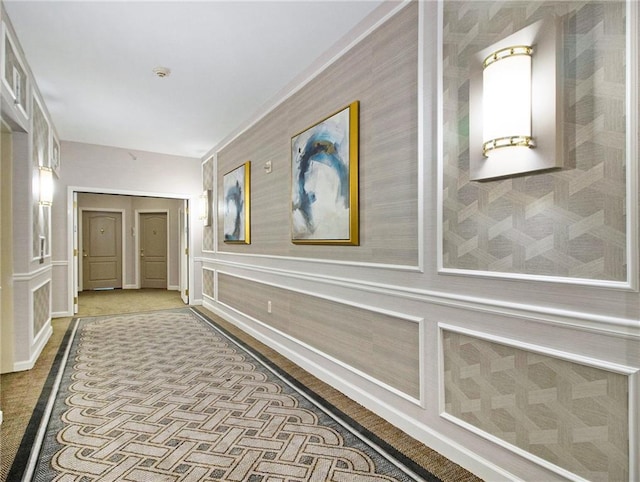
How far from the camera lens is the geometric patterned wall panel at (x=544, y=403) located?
136 cm

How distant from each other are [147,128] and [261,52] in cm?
288

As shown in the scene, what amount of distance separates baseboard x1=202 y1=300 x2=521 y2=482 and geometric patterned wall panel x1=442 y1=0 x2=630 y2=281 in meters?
0.94

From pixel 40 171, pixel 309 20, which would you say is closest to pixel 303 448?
pixel 309 20

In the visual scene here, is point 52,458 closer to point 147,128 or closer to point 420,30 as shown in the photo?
point 420,30

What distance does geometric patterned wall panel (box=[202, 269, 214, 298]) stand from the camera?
619 cm

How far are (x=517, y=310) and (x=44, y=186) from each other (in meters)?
4.65

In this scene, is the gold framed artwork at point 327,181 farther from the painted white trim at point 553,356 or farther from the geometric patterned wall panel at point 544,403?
the geometric patterned wall panel at point 544,403

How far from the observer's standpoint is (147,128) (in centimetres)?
527

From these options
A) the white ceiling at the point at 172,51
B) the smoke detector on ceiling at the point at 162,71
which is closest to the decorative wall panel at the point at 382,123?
the white ceiling at the point at 172,51

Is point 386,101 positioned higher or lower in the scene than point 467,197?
higher

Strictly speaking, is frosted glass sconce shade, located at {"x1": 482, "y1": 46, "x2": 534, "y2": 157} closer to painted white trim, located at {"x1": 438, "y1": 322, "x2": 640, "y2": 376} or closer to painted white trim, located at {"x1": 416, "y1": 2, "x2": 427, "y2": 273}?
painted white trim, located at {"x1": 416, "y1": 2, "x2": 427, "y2": 273}

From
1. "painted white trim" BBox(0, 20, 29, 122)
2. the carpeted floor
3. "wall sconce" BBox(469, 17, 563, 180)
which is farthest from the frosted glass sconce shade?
"painted white trim" BBox(0, 20, 29, 122)

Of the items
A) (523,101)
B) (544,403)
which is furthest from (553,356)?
(523,101)

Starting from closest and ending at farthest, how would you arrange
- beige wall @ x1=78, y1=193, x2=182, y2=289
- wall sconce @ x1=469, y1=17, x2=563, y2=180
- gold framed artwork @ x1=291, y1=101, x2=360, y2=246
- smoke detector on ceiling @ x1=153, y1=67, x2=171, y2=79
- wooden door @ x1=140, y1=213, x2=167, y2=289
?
1. wall sconce @ x1=469, y1=17, x2=563, y2=180
2. gold framed artwork @ x1=291, y1=101, x2=360, y2=246
3. smoke detector on ceiling @ x1=153, y1=67, x2=171, y2=79
4. beige wall @ x1=78, y1=193, x2=182, y2=289
5. wooden door @ x1=140, y1=213, x2=167, y2=289
